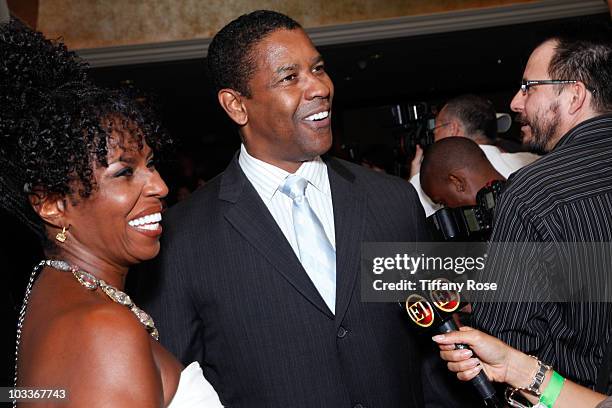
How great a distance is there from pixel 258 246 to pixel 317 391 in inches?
17.0

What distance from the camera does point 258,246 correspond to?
6.84ft

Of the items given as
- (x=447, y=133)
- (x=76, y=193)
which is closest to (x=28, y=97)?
(x=76, y=193)

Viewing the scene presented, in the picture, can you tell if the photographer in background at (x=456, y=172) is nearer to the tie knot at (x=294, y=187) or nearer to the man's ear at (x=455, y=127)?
the man's ear at (x=455, y=127)

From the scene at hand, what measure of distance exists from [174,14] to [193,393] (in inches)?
242

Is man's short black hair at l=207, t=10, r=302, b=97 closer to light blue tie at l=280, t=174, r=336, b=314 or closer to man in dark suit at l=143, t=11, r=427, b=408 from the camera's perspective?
man in dark suit at l=143, t=11, r=427, b=408

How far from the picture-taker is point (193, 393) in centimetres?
142

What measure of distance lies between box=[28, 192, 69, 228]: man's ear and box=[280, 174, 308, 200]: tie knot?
902mm

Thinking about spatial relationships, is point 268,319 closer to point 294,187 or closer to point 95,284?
point 294,187

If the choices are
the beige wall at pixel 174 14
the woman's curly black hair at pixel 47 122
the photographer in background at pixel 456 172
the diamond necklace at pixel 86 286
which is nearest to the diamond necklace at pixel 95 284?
the diamond necklace at pixel 86 286

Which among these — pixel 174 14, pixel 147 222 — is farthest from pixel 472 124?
pixel 174 14

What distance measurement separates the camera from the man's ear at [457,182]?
308cm

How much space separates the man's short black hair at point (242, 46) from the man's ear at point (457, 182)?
109 cm

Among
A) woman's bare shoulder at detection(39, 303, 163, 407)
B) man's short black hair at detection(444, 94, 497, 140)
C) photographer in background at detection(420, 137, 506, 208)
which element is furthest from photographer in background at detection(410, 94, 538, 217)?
woman's bare shoulder at detection(39, 303, 163, 407)

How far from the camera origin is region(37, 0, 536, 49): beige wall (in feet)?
22.9
